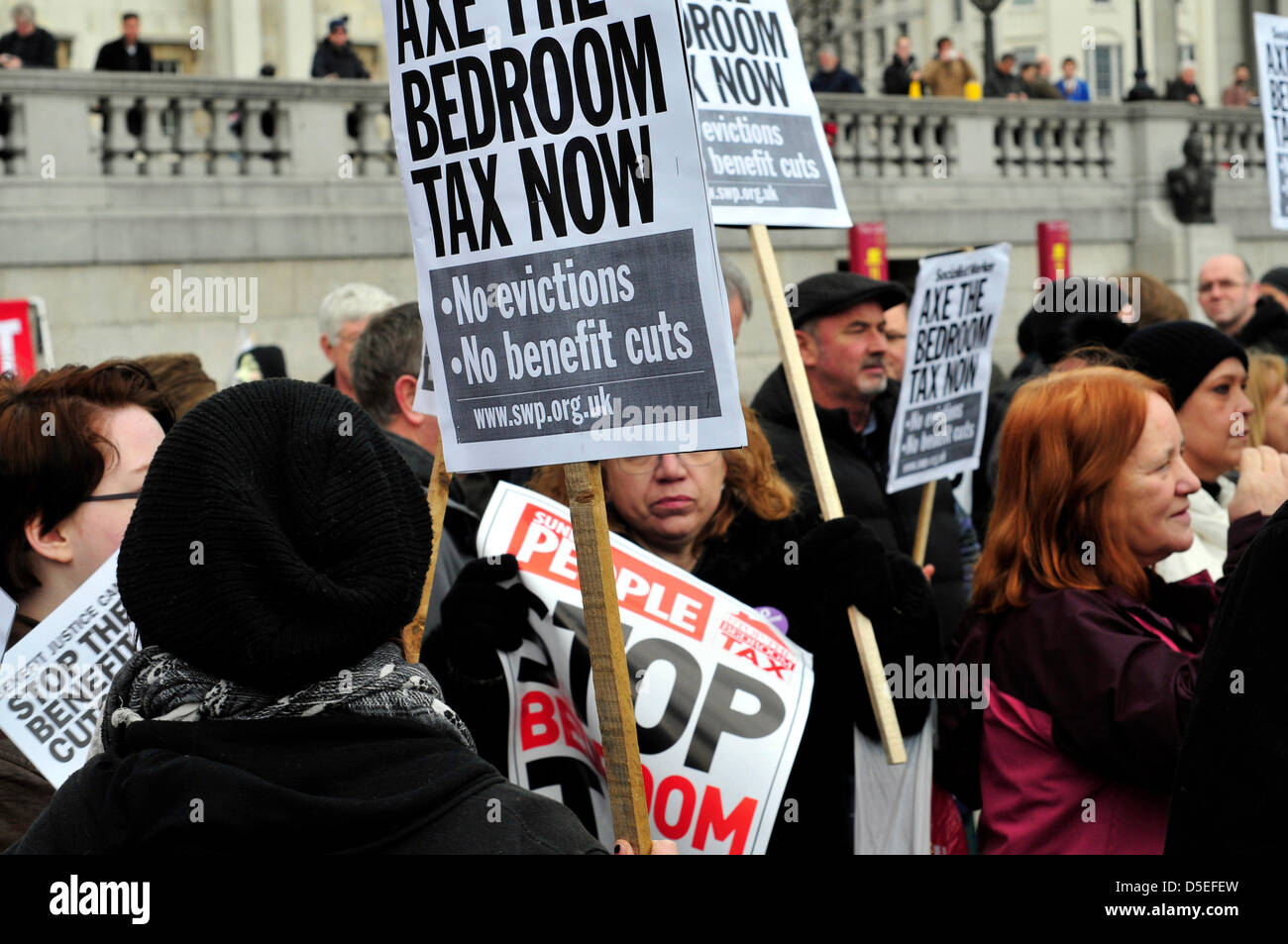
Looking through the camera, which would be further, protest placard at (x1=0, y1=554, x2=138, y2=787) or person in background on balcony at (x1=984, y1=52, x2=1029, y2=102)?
person in background on balcony at (x1=984, y1=52, x2=1029, y2=102)

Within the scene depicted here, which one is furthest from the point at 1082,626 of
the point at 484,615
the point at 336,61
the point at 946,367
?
the point at 336,61

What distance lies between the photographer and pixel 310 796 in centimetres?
166

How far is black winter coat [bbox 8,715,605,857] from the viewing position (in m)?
1.67

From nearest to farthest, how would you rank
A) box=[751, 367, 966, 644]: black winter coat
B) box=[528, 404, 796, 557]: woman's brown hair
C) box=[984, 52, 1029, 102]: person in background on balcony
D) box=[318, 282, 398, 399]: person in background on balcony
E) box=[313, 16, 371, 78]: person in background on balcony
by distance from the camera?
box=[528, 404, 796, 557]: woman's brown hair → box=[751, 367, 966, 644]: black winter coat → box=[318, 282, 398, 399]: person in background on balcony → box=[313, 16, 371, 78]: person in background on balcony → box=[984, 52, 1029, 102]: person in background on balcony

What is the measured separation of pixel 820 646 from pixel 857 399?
1.77m

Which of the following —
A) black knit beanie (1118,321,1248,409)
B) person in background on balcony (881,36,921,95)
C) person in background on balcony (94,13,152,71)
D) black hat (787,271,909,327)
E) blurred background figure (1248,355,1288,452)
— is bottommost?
blurred background figure (1248,355,1288,452)

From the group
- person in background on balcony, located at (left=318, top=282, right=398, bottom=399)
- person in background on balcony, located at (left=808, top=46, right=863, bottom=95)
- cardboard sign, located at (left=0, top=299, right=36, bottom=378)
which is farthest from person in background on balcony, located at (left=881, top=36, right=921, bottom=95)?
cardboard sign, located at (left=0, top=299, right=36, bottom=378)

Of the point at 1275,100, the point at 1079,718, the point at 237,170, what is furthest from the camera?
the point at 237,170

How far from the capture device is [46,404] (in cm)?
285

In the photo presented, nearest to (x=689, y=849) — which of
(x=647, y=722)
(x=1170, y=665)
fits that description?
(x=647, y=722)

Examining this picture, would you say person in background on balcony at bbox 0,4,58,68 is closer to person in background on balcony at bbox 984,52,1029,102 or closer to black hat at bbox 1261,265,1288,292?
person in background on balcony at bbox 984,52,1029,102

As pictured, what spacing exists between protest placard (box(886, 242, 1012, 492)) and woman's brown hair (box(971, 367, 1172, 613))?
1704 mm

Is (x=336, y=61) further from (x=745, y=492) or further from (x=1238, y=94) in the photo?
(x=1238, y=94)

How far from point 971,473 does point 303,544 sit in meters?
5.15
